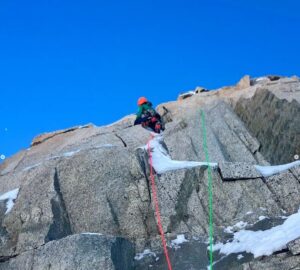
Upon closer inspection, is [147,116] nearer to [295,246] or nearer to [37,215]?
[37,215]

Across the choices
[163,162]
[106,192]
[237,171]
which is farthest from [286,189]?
[106,192]

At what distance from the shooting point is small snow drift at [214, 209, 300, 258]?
13.1m

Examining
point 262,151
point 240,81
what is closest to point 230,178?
point 262,151

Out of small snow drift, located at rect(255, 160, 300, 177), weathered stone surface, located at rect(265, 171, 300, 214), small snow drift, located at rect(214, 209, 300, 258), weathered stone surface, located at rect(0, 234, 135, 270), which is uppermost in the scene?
small snow drift, located at rect(255, 160, 300, 177)

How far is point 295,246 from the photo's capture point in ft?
40.8

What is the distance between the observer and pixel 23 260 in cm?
1489

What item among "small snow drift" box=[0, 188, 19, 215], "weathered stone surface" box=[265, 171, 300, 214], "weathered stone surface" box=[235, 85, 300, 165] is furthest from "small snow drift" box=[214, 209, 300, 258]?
"small snow drift" box=[0, 188, 19, 215]

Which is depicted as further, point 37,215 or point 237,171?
point 237,171

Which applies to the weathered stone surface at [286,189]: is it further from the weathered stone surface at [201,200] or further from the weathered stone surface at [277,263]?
the weathered stone surface at [277,263]

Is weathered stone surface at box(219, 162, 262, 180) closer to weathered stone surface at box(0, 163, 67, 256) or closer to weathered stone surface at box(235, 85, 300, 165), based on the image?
weathered stone surface at box(235, 85, 300, 165)

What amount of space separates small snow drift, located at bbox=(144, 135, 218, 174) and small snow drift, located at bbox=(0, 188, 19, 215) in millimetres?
5462

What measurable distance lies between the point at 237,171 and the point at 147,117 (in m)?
8.43

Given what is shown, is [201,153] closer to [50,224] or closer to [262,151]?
[262,151]

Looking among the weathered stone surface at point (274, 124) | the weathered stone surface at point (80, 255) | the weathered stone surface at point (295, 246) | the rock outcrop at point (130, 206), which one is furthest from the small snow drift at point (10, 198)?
the weathered stone surface at point (274, 124)
